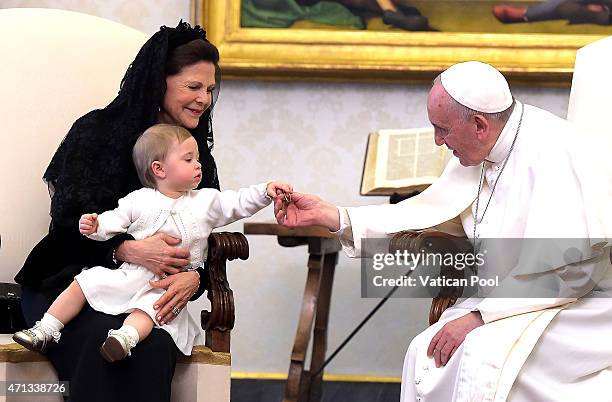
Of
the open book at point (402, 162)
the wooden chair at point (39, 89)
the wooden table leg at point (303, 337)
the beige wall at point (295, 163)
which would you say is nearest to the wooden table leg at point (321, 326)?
the wooden table leg at point (303, 337)

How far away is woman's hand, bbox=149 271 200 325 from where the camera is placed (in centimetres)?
325

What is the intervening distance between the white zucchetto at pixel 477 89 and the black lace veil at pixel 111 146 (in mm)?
894

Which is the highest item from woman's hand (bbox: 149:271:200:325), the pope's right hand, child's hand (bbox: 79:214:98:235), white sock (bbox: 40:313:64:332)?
the pope's right hand

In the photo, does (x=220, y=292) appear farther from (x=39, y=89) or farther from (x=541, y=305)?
(x=39, y=89)

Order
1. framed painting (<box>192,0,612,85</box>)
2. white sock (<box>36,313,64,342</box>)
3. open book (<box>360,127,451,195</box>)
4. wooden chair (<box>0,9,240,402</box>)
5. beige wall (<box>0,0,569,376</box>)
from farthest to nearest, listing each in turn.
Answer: beige wall (<box>0,0,569,376</box>), framed painting (<box>192,0,612,85</box>), open book (<box>360,127,451,195</box>), wooden chair (<box>0,9,240,402</box>), white sock (<box>36,313,64,342</box>)

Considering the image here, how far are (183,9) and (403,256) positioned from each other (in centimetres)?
263

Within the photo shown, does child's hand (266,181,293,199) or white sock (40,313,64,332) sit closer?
white sock (40,313,64,332)

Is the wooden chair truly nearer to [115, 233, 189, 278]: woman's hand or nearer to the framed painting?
[115, 233, 189, 278]: woman's hand

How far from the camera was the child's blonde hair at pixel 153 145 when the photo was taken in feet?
11.0

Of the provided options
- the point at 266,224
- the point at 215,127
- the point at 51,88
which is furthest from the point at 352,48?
the point at 51,88

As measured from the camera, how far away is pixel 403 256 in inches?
135

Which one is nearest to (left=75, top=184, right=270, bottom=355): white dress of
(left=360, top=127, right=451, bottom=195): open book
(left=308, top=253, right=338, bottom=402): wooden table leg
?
(left=360, top=127, right=451, bottom=195): open book

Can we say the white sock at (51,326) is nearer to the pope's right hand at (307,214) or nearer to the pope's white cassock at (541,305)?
the pope's right hand at (307,214)

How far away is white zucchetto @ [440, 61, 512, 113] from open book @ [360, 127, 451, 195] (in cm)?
126
